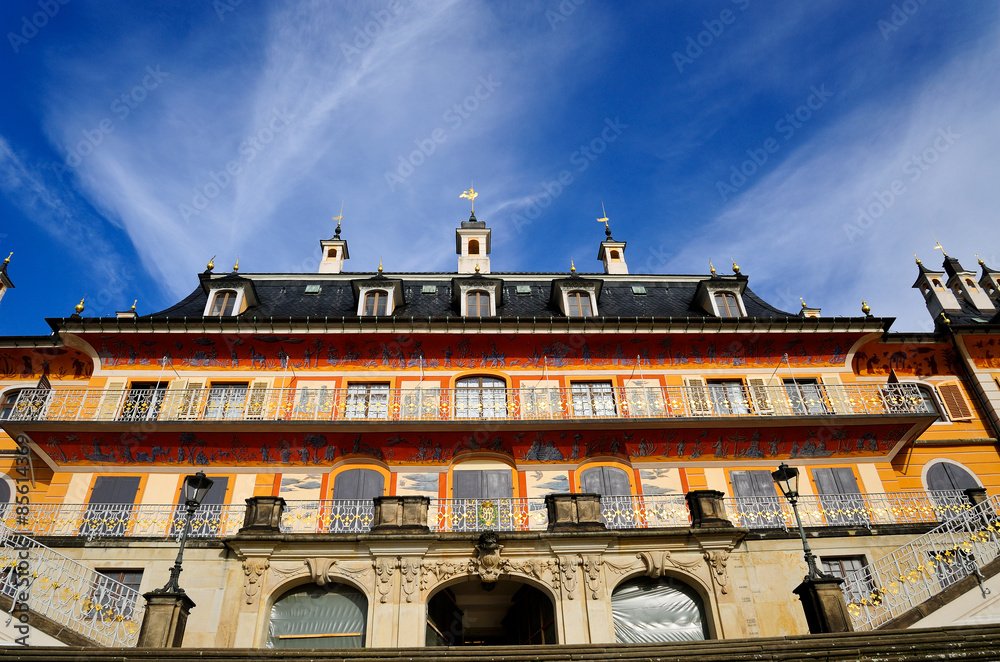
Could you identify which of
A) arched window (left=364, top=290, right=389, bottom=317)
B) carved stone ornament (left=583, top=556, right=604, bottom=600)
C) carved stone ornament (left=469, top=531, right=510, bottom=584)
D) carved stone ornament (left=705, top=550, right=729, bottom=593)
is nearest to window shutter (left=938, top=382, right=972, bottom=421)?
carved stone ornament (left=705, top=550, right=729, bottom=593)

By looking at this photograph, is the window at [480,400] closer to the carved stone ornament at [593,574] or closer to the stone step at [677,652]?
the carved stone ornament at [593,574]

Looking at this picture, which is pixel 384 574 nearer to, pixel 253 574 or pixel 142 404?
pixel 253 574

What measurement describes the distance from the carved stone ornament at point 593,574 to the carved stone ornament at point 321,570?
18.0 feet

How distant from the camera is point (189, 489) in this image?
12.7 metres

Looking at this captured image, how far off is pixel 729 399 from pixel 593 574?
788cm

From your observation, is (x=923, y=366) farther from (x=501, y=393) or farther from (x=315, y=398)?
(x=315, y=398)

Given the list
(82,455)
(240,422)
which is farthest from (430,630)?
(82,455)

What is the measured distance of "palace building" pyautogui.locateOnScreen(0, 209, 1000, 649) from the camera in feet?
46.9

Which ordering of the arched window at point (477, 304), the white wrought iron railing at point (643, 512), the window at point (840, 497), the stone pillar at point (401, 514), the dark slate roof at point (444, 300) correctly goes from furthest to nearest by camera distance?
the dark slate roof at point (444, 300) → the arched window at point (477, 304) → the window at point (840, 497) → the white wrought iron railing at point (643, 512) → the stone pillar at point (401, 514)

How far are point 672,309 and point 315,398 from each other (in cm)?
1226

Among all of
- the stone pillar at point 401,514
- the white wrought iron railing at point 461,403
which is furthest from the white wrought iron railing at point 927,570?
the stone pillar at point 401,514

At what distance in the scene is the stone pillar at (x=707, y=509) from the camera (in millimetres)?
15359

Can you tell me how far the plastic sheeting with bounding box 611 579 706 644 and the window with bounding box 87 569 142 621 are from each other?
9.91 meters

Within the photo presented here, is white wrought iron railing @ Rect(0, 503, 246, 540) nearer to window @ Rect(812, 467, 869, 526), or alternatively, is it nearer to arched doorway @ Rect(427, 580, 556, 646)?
arched doorway @ Rect(427, 580, 556, 646)
